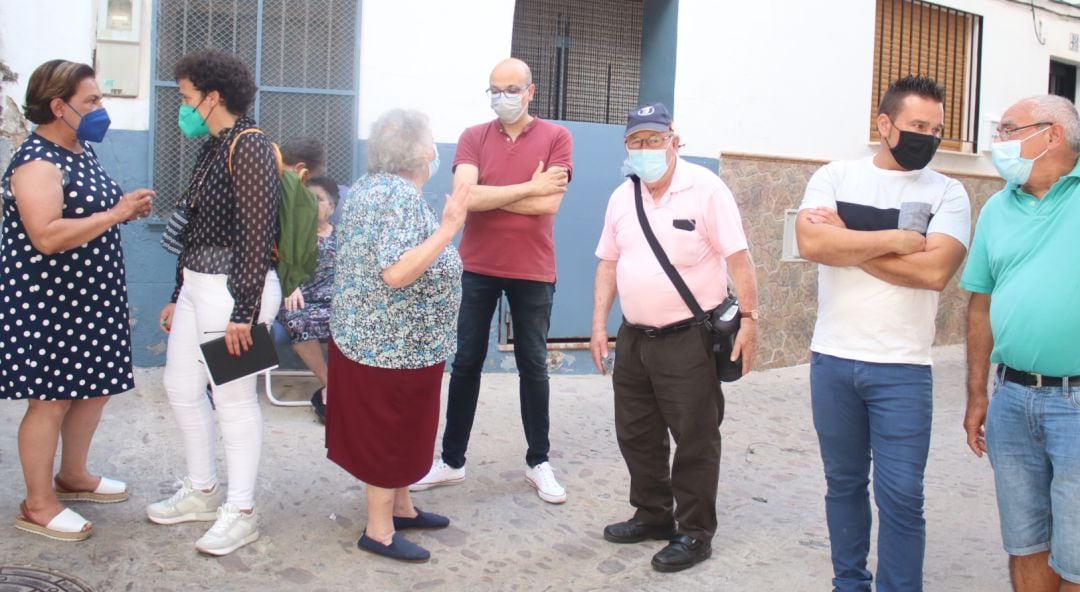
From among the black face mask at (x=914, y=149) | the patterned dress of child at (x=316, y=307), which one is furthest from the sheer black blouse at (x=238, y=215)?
the black face mask at (x=914, y=149)

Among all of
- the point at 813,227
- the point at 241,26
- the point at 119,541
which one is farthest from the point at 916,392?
the point at 241,26

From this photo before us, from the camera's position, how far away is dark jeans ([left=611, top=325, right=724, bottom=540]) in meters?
3.67

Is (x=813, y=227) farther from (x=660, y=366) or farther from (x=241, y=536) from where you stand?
(x=241, y=536)

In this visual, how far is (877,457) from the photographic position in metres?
3.12

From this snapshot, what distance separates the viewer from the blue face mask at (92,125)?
11.8 feet

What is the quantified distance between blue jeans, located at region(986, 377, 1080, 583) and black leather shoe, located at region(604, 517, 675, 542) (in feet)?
4.82

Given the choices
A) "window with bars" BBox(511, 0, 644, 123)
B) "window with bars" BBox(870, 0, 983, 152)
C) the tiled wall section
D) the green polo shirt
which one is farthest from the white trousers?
"window with bars" BBox(870, 0, 983, 152)

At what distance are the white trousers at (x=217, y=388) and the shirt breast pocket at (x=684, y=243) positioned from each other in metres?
1.59

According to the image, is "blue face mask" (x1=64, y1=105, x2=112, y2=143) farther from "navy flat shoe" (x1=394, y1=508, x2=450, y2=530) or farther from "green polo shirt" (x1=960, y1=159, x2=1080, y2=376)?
"green polo shirt" (x1=960, y1=159, x2=1080, y2=376)

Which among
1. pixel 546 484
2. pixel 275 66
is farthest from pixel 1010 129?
pixel 275 66

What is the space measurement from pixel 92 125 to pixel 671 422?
2601mm

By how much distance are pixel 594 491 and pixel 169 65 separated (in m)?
3.87

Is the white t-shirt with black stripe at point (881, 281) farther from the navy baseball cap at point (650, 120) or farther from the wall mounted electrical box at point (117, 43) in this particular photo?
the wall mounted electrical box at point (117, 43)

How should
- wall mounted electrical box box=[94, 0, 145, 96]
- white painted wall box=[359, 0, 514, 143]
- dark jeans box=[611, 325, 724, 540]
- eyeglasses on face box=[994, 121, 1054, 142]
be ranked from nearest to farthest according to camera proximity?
eyeglasses on face box=[994, 121, 1054, 142] → dark jeans box=[611, 325, 724, 540] → wall mounted electrical box box=[94, 0, 145, 96] → white painted wall box=[359, 0, 514, 143]
